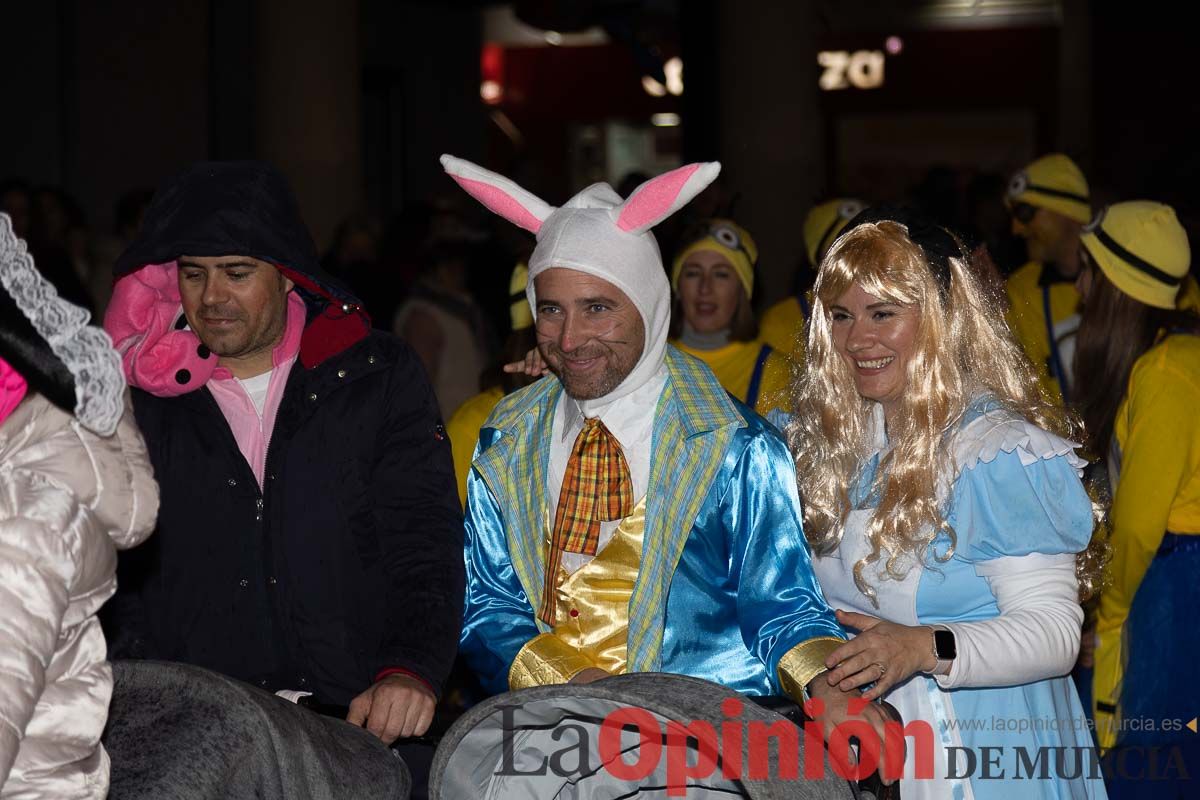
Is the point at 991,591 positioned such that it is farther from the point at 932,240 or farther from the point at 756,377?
the point at 756,377

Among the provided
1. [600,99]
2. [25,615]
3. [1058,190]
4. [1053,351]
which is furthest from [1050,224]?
[600,99]

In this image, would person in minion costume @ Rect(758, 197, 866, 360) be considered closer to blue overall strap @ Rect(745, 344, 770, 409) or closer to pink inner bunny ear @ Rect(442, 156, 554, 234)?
blue overall strap @ Rect(745, 344, 770, 409)

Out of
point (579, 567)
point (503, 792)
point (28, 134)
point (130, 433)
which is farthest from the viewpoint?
point (28, 134)

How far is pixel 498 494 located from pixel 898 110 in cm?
1522

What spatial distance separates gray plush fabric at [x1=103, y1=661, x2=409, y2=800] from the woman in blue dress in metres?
0.91

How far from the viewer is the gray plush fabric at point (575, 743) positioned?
7.14ft

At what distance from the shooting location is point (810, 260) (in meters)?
6.66

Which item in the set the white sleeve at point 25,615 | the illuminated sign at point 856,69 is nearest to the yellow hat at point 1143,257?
the white sleeve at point 25,615

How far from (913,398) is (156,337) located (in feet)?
5.31

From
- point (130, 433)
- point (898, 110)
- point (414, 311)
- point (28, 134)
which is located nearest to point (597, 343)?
point (130, 433)

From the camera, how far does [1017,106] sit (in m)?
17.2

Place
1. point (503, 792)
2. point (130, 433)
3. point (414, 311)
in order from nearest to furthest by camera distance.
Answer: point (130, 433)
point (503, 792)
point (414, 311)

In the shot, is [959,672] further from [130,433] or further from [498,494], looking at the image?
[130,433]

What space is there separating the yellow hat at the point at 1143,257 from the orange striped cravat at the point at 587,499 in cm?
219
